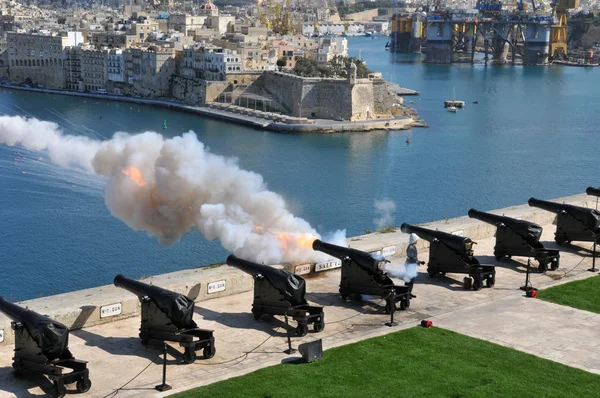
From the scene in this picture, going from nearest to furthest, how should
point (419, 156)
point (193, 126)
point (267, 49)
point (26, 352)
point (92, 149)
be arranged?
1. point (26, 352)
2. point (92, 149)
3. point (419, 156)
4. point (193, 126)
5. point (267, 49)

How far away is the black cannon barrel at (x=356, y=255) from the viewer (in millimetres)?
14039

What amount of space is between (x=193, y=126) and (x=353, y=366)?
187 ft

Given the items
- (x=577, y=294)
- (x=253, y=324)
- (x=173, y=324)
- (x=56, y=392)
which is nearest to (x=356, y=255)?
(x=253, y=324)

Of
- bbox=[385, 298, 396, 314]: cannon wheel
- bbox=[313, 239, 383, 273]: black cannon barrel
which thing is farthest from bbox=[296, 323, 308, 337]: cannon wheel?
bbox=[313, 239, 383, 273]: black cannon barrel

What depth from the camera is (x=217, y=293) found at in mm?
14508

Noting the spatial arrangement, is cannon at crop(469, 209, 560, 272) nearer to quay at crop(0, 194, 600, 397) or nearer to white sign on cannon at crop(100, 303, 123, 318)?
quay at crop(0, 194, 600, 397)

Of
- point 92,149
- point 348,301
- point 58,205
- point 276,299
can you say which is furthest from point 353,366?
point 58,205

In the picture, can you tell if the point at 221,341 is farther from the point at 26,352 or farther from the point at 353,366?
the point at 26,352

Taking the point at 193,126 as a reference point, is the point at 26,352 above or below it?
above

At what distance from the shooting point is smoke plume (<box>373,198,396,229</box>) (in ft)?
124

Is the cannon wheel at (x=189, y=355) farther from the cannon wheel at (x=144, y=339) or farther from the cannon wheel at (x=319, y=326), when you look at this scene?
the cannon wheel at (x=319, y=326)

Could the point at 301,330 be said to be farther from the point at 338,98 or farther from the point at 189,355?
the point at 338,98

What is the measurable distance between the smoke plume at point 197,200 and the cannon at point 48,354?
5.11 metres

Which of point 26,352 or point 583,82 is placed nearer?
point 26,352
